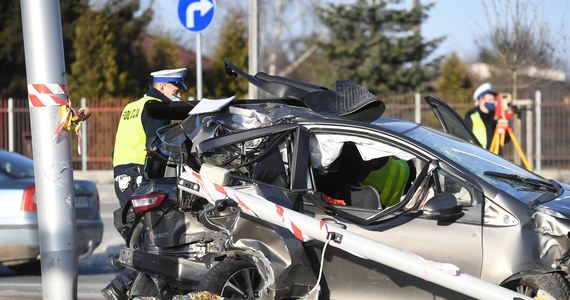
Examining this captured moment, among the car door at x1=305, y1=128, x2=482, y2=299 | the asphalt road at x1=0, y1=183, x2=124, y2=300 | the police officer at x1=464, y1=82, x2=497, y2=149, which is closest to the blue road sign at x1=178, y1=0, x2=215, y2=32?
the asphalt road at x1=0, y1=183, x2=124, y2=300

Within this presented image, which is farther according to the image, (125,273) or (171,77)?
(171,77)

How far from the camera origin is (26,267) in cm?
1181

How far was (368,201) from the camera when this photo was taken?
22.8 feet

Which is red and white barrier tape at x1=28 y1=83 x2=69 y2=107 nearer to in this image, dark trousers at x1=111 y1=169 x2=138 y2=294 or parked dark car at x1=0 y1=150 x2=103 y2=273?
dark trousers at x1=111 y1=169 x2=138 y2=294

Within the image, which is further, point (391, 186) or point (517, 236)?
point (391, 186)

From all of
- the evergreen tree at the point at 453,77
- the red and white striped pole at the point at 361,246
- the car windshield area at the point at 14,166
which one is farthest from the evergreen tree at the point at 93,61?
the red and white striped pole at the point at 361,246

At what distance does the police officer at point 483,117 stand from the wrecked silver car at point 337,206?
15.6 feet

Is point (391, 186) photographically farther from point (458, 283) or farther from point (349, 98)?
point (458, 283)

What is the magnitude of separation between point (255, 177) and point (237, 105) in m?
0.62

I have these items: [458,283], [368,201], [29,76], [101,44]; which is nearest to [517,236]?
[458,283]

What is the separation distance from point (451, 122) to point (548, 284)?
81.3 inches

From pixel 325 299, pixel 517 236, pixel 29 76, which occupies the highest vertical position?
pixel 29 76

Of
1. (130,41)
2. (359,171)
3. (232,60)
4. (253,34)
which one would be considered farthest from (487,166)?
(130,41)

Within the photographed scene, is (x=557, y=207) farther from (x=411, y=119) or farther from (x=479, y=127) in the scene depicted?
(x=411, y=119)
